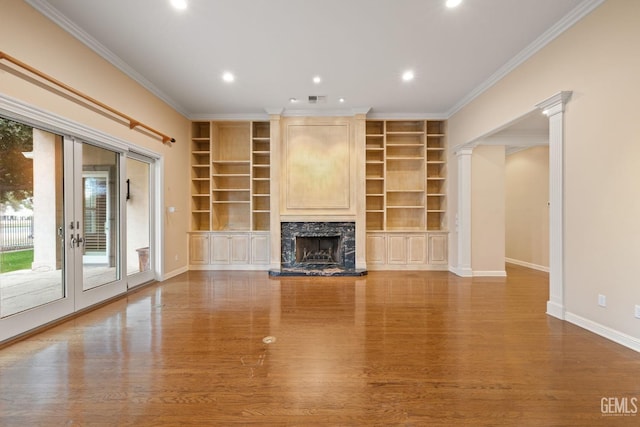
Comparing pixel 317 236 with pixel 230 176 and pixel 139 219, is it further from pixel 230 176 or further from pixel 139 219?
pixel 139 219

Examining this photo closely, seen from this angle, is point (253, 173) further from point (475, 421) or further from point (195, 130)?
point (475, 421)

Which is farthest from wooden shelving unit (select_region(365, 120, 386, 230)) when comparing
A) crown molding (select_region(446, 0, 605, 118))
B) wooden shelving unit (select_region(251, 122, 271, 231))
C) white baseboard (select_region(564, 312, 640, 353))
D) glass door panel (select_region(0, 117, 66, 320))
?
glass door panel (select_region(0, 117, 66, 320))

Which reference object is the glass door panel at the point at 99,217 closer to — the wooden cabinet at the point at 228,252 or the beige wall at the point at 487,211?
the wooden cabinet at the point at 228,252

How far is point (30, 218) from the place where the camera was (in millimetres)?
2756

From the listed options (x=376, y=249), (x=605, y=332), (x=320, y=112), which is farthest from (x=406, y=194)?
(x=605, y=332)

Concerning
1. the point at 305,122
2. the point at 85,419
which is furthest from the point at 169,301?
the point at 305,122

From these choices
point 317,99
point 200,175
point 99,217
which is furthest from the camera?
point 200,175

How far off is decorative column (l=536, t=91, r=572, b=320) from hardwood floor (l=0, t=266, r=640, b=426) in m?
0.25

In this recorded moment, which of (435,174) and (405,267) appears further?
(435,174)

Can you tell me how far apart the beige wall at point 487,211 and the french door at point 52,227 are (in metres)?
6.04

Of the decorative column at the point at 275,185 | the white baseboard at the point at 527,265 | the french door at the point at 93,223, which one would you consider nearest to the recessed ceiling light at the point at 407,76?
the decorative column at the point at 275,185

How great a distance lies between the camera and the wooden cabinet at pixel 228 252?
583cm

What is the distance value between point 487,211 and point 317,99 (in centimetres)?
385

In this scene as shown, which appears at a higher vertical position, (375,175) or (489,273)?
(375,175)
